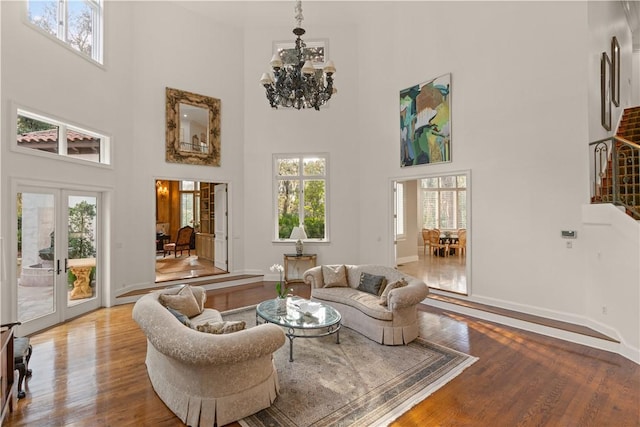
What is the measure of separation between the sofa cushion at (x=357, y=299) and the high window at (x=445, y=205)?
8083 millimetres

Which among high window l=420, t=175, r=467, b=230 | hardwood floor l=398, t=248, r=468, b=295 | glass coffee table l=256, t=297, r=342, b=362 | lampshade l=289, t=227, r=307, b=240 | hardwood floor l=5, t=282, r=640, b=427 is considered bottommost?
hardwood floor l=5, t=282, r=640, b=427

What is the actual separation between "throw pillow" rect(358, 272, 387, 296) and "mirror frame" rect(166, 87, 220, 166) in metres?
4.69

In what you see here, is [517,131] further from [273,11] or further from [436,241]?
[436,241]

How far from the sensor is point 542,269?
5.07 meters

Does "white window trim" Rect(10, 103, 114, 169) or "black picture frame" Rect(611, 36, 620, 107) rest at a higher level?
"black picture frame" Rect(611, 36, 620, 107)

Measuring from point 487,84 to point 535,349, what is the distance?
4.31 metres

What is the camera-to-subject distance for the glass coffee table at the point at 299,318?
12.7ft

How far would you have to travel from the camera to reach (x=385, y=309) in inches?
173

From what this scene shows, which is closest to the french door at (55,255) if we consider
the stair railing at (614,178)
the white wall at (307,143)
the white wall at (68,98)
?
the white wall at (68,98)

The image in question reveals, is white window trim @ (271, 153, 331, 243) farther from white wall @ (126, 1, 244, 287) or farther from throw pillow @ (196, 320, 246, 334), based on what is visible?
throw pillow @ (196, 320, 246, 334)

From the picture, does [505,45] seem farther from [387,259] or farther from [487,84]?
[387,259]

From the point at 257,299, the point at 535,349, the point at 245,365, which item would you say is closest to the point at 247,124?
the point at 257,299

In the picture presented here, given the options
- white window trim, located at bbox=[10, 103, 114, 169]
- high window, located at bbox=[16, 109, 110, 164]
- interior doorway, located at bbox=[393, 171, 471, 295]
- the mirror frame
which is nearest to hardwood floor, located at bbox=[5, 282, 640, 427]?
interior doorway, located at bbox=[393, 171, 471, 295]

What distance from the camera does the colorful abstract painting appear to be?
246 inches
